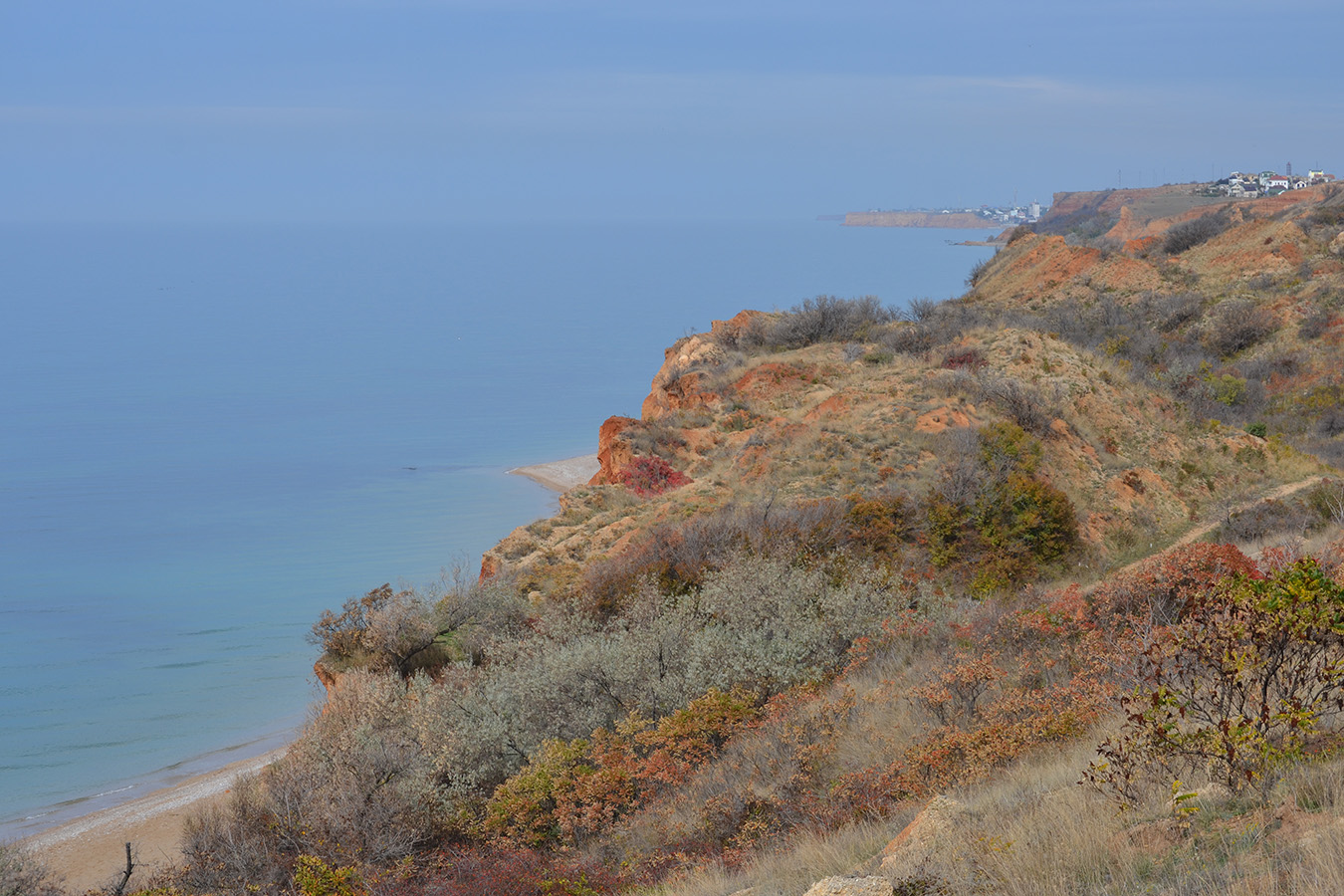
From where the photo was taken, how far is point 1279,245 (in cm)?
3997

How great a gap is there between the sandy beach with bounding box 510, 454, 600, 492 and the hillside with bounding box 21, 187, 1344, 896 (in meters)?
25.6

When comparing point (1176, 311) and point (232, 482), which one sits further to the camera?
point (232, 482)

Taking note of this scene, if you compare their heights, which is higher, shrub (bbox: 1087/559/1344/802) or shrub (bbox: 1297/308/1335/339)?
shrub (bbox: 1297/308/1335/339)

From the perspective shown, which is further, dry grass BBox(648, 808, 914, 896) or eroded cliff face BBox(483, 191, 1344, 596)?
eroded cliff face BBox(483, 191, 1344, 596)

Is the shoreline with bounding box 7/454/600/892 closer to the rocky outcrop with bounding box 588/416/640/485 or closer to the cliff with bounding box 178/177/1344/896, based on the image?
the cliff with bounding box 178/177/1344/896

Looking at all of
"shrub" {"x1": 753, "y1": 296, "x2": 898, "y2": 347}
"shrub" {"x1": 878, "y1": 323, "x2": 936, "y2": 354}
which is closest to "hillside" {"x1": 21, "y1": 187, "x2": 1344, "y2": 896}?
"shrub" {"x1": 878, "y1": 323, "x2": 936, "y2": 354}

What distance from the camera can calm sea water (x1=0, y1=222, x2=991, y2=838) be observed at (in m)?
25.0

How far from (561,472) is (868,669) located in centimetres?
4220

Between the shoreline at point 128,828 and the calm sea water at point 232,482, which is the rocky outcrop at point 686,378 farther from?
the shoreline at point 128,828

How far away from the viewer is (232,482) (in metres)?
51.0

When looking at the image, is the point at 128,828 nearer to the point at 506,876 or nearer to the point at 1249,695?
the point at 506,876

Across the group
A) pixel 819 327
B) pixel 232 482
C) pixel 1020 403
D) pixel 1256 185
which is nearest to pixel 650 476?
pixel 1020 403

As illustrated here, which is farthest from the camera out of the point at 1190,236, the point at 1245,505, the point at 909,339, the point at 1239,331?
the point at 1190,236

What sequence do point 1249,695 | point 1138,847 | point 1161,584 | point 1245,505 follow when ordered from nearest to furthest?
point 1138,847, point 1249,695, point 1161,584, point 1245,505
